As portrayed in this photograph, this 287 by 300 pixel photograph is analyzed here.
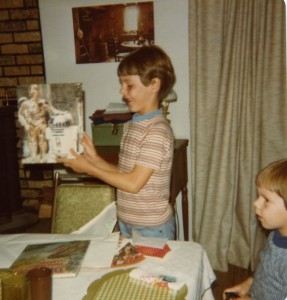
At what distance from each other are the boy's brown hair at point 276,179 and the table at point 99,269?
1.10 ft

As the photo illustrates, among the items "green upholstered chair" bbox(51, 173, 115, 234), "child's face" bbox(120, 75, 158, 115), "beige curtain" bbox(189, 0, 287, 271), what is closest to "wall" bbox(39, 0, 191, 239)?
"beige curtain" bbox(189, 0, 287, 271)

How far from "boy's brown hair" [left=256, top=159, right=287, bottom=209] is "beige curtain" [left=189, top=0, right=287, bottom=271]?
4.33ft

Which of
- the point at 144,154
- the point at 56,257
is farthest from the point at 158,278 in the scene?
the point at 144,154

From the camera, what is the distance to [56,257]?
1.32m

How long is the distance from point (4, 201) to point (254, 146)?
6.70 feet

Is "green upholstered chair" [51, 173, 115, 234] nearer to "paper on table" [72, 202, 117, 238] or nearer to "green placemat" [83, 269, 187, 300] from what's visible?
"paper on table" [72, 202, 117, 238]

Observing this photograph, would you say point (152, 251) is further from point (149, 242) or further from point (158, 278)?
point (158, 278)

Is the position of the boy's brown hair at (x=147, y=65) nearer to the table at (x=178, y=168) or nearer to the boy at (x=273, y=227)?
the boy at (x=273, y=227)

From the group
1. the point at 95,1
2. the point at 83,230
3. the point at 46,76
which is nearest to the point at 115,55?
the point at 95,1

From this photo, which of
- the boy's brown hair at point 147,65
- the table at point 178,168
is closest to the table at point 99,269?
the boy's brown hair at point 147,65

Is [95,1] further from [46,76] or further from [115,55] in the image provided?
[46,76]

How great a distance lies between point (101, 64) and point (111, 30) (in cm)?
27

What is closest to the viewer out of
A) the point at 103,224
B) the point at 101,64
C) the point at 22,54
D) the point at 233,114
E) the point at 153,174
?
the point at 153,174

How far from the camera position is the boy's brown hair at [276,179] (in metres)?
1.23
